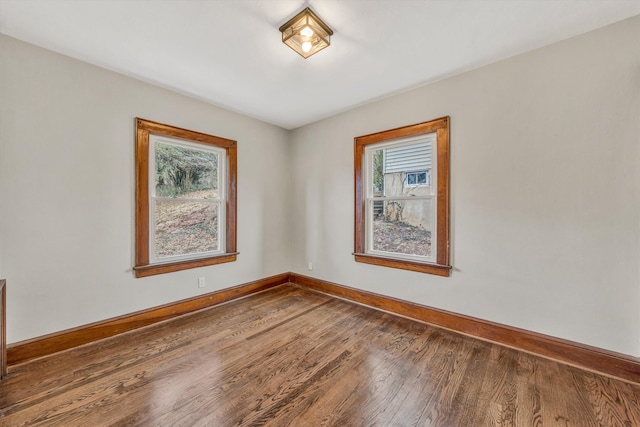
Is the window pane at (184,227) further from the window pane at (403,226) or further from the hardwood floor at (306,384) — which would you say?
the window pane at (403,226)

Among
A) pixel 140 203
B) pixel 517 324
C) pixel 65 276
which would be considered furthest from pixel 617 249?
pixel 65 276

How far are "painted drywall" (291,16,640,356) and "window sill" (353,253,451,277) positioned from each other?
0.08 meters

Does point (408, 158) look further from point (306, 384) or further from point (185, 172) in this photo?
point (185, 172)

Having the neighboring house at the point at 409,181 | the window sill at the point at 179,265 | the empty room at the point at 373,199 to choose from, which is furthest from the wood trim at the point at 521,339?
the window sill at the point at 179,265

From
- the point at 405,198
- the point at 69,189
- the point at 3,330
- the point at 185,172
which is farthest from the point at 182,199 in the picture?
the point at 405,198

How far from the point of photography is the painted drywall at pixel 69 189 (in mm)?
1924

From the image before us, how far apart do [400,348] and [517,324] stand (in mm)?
1022

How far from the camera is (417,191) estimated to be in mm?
2783

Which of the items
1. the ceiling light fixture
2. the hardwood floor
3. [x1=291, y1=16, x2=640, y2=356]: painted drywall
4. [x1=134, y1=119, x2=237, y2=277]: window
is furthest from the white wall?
the ceiling light fixture

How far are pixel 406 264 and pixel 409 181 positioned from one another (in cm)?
94

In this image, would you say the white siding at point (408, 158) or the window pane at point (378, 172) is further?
the window pane at point (378, 172)

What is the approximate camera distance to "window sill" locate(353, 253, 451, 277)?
8.27 feet

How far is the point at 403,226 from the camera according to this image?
2.92 m

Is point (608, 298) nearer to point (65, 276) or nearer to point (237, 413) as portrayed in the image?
point (237, 413)
